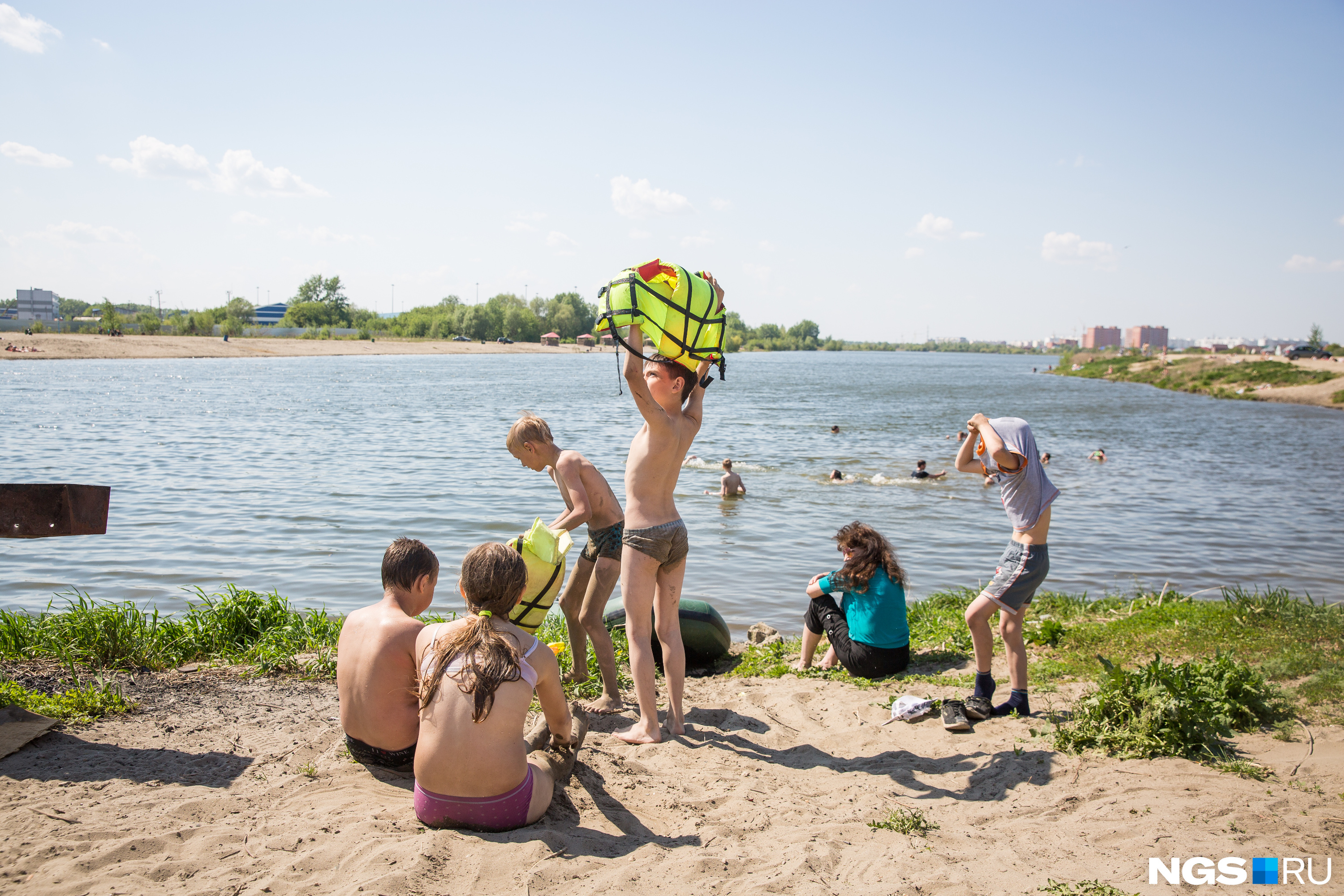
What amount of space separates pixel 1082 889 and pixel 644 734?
2.35 m

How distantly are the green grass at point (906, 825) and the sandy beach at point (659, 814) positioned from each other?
0.04 m

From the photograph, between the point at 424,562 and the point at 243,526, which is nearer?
the point at 424,562

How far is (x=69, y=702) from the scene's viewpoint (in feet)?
14.7

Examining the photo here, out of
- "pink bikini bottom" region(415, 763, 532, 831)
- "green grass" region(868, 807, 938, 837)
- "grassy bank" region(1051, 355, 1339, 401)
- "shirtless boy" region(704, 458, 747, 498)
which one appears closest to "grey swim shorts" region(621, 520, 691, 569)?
"pink bikini bottom" region(415, 763, 532, 831)

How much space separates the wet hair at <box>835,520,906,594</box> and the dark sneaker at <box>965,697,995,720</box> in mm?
1089

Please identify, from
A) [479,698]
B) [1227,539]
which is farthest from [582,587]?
[1227,539]

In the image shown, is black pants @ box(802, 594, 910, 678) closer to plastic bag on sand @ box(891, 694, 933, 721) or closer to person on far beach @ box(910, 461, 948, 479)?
plastic bag on sand @ box(891, 694, 933, 721)

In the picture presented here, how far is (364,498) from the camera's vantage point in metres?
14.4

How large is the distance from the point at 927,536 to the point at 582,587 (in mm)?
8646

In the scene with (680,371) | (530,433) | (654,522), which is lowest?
(654,522)

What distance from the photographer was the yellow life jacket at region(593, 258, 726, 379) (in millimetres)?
4309

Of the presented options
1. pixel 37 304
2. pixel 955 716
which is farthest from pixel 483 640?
pixel 37 304

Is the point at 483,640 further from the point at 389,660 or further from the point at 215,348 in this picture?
the point at 215,348

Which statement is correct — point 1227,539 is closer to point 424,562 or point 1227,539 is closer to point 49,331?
point 424,562
